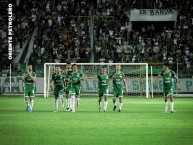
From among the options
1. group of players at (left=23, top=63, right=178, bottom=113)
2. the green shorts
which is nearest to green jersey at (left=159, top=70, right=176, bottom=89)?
group of players at (left=23, top=63, right=178, bottom=113)

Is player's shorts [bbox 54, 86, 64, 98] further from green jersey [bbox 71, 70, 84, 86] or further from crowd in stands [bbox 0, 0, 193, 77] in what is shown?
crowd in stands [bbox 0, 0, 193, 77]

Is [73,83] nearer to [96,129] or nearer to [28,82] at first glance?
[28,82]

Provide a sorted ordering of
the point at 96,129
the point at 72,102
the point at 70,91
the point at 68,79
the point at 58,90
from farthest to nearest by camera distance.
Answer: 1. the point at 68,79
2. the point at 58,90
3. the point at 70,91
4. the point at 72,102
5. the point at 96,129

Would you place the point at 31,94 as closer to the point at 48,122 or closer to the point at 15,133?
the point at 48,122

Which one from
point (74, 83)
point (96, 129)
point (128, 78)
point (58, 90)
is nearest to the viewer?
point (96, 129)

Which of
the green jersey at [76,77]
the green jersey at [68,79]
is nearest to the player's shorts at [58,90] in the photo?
the green jersey at [68,79]

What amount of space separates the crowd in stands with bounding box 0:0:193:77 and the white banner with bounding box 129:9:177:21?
1.50ft

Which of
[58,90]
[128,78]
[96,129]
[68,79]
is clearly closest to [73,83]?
[68,79]

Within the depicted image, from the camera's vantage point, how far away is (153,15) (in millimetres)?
52844

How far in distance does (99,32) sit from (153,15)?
16.7ft

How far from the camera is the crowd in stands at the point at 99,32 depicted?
159ft

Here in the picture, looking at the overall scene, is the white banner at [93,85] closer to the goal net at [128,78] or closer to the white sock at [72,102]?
the goal net at [128,78]

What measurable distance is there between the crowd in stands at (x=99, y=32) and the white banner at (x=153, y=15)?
457mm

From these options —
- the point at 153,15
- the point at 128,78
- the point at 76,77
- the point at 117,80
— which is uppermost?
the point at 153,15
